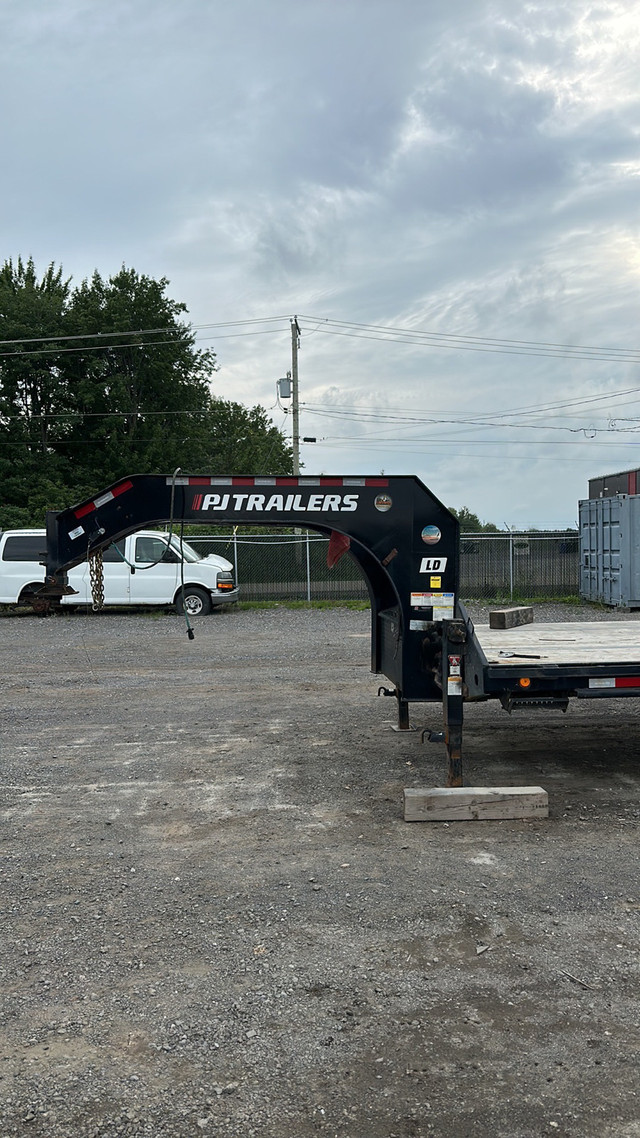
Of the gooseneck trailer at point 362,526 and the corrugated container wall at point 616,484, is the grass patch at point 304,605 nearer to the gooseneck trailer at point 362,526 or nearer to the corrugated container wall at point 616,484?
the corrugated container wall at point 616,484

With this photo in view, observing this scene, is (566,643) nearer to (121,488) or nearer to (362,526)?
(362,526)

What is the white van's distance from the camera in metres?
20.5

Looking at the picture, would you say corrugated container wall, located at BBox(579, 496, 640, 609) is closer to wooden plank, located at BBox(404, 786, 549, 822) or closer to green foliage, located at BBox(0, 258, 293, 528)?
wooden plank, located at BBox(404, 786, 549, 822)

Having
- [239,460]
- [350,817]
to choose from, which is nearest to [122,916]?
[350,817]

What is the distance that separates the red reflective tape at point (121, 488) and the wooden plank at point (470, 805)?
3.13 metres

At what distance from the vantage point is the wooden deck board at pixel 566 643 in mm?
7031

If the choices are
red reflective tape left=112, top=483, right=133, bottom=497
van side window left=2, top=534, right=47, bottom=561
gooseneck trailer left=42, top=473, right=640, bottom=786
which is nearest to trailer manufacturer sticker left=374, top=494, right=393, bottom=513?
gooseneck trailer left=42, top=473, right=640, bottom=786

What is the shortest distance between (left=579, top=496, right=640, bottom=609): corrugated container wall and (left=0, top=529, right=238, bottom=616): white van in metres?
8.50

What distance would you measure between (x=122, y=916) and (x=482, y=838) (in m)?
2.42

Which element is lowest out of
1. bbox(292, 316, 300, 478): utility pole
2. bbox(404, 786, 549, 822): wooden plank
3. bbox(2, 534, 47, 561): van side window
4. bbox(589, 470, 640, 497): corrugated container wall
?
bbox(404, 786, 549, 822): wooden plank

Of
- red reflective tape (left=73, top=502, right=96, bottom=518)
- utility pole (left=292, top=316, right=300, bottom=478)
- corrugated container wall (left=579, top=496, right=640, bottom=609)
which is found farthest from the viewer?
utility pole (left=292, top=316, right=300, bottom=478)

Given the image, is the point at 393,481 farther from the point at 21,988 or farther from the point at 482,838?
the point at 21,988

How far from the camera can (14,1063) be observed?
368 centimetres

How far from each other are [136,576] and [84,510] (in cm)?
1345
